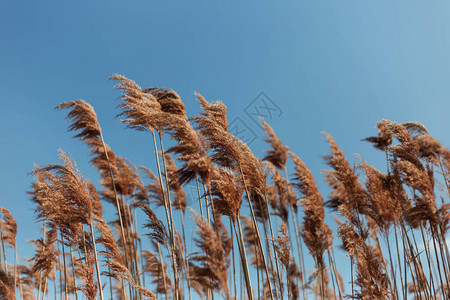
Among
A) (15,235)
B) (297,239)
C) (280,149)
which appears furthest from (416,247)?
(15,235)

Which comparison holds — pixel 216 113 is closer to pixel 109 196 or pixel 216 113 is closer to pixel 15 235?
pixel 109 196

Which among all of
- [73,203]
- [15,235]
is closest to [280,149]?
[73,203]

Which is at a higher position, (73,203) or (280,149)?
(280,149)

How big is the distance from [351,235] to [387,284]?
910 mm

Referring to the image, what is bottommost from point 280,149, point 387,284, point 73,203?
point 387,284

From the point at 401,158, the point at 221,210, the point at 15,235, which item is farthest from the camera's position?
the point at 15,235

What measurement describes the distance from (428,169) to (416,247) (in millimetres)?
1684

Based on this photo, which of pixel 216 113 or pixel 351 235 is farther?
pixel 351 235

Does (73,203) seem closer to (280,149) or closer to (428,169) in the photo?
(280,149)

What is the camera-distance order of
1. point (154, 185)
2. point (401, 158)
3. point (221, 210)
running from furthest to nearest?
point (154, 185) → point (401, 158) → point (221, 210)

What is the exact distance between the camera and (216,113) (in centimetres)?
525

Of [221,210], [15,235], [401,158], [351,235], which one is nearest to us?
[221,210]

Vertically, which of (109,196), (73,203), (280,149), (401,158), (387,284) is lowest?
(387,284)

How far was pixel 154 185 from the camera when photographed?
8.41m
